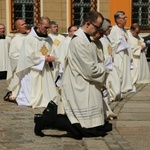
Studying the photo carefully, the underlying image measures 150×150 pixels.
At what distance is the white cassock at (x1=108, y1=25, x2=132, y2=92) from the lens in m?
11.9

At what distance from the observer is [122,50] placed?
12.0 meters

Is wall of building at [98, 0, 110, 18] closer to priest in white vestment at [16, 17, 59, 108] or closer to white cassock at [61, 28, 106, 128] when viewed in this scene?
priest in white vestment at [16, 17, 59, 108]

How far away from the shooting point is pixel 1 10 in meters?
20.1

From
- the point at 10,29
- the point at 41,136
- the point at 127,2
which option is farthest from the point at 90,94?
the point at 127,2

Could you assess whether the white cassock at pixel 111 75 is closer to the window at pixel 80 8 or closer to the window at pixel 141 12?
the window at pixel 80 8

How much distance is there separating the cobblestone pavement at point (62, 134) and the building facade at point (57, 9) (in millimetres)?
11263

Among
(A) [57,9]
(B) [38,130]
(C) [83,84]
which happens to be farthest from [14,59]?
(A) [57,9]

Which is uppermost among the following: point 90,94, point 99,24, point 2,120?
point 99,24

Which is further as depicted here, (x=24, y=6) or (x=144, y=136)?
(x=24, y=6)

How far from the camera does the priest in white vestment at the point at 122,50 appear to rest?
467 inches

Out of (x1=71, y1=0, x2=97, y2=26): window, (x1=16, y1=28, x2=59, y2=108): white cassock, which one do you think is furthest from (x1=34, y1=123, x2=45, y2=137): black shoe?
(x1=71, y1=0, x2=97, y2=26): window

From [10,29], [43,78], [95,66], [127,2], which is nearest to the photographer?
[95,66]

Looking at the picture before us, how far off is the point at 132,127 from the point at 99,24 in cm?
163

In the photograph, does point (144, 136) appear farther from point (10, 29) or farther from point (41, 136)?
point (10, 29)
